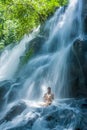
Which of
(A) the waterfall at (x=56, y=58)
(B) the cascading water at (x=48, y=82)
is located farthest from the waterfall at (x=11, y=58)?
(A) the waterfall at (x=56, y=58)

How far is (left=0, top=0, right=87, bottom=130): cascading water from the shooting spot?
1348 cm

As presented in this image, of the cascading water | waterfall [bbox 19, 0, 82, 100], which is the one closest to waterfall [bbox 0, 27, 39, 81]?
the cascading water

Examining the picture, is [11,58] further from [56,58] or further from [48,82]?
[48,82]

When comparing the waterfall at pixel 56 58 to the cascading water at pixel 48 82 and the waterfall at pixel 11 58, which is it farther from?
the waterfall at pixel 11 58

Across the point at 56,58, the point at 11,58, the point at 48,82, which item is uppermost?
the point at 11,58

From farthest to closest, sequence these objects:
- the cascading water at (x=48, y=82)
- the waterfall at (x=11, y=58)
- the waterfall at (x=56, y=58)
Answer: the waterfall at (x=11, y=58) → the waterfall at (x=56, y=58) → the cascading water at (x=48, y=82)

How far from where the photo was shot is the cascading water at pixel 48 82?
44.2 feet

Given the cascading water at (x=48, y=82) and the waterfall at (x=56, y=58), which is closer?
the cascading water at (x=48, y=82)

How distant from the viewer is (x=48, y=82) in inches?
802

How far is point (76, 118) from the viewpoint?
13.3 m

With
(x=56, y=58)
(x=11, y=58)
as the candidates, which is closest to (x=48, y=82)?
(x=56, y=58)

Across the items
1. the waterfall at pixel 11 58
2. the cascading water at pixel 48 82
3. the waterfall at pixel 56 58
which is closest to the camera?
the cascading water at pixel 48 82

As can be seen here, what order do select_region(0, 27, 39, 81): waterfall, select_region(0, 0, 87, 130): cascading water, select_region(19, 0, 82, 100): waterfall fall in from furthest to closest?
select_region(0, 27, 39, 81): waterfall < select_region(19, 0, 82, 100): waterfall < select_region(0, 0, 87, 130): cascading water

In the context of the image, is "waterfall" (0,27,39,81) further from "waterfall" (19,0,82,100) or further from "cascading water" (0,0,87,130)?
"waterfall" (19,0,82,100)
